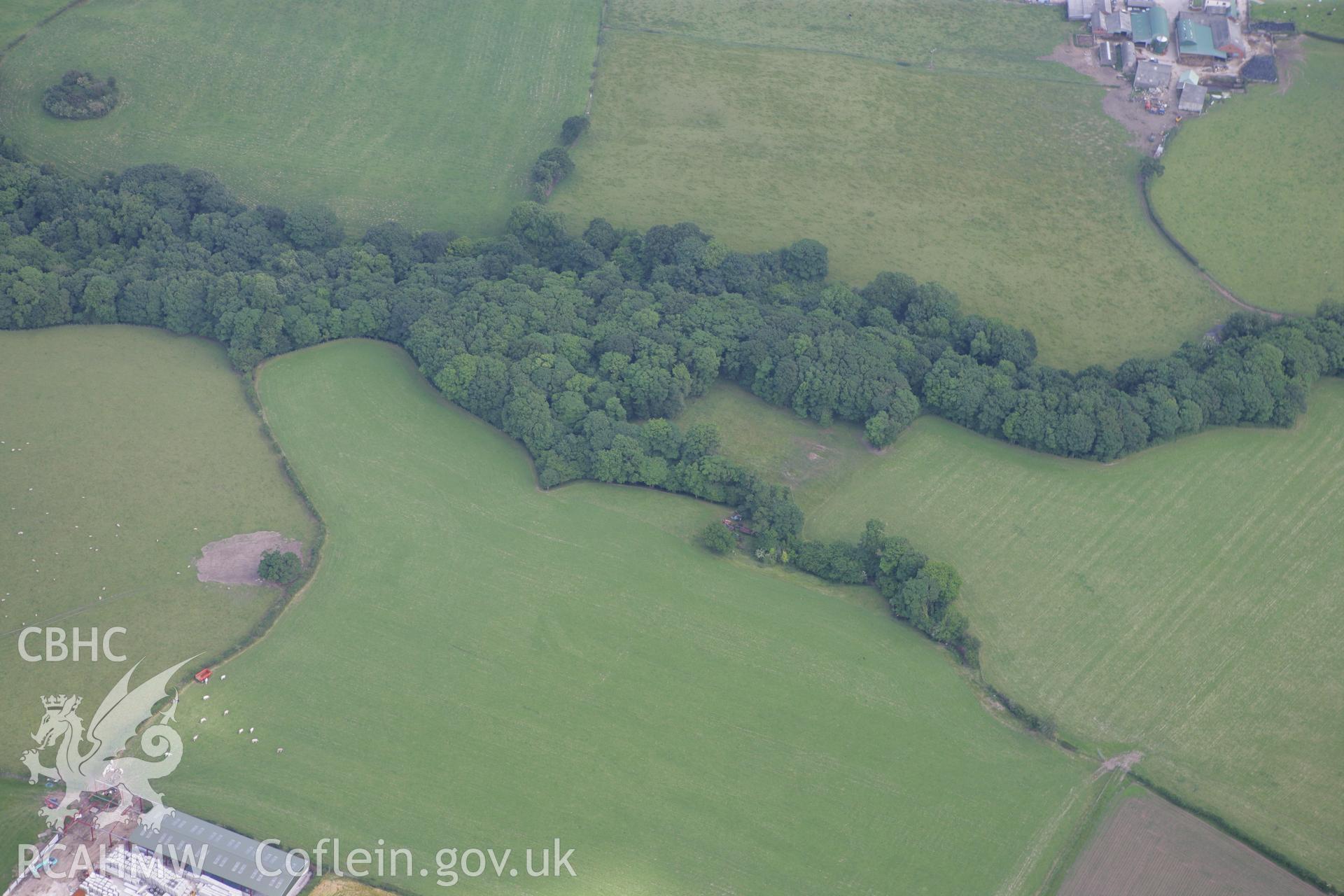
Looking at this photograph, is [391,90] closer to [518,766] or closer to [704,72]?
[704,72]

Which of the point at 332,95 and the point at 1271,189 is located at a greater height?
the point at 1271,189

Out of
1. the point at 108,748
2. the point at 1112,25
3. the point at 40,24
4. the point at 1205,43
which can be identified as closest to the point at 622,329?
the point at 108,748

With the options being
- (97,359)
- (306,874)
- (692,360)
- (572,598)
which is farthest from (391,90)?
(306,874)

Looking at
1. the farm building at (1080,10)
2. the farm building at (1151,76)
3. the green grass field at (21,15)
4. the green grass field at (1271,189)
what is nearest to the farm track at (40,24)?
the green grass field at (21,15)

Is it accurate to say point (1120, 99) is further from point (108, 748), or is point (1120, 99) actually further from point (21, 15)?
point (21, 15)

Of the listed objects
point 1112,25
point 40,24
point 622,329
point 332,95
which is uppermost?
point 1112,25

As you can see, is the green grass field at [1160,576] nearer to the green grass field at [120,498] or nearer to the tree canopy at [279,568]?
the tree canopy at [279,568]
